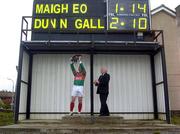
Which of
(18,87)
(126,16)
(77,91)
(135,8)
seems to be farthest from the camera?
(135,8)

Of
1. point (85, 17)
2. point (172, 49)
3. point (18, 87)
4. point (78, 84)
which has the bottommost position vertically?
point (18, 87)

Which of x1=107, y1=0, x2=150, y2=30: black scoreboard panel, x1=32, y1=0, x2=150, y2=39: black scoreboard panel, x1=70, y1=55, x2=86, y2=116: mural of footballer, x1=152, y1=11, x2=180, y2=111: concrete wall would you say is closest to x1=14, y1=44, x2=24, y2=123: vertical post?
x1=32, y1=0, x2=150, y2=39: black scoreboard panel

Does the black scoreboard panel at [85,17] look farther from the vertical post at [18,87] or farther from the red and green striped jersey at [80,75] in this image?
the red and green striped jersey at [80,75]

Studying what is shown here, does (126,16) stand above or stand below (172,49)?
above

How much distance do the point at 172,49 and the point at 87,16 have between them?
20.3 ft

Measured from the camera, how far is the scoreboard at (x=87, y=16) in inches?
444

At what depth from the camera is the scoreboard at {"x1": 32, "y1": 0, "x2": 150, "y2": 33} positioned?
37.0 ft

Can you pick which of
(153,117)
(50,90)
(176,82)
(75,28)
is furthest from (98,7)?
(176,82)

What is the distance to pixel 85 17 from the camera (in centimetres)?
1141

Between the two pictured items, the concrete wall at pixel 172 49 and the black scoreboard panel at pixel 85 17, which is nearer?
the black scoreboard panel at pixel 85 17

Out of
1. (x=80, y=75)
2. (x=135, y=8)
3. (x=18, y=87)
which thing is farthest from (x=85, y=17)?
(x=18, y=87)

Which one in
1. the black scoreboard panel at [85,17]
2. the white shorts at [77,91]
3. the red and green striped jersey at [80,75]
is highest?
the black scoreboard panel at [85,17]

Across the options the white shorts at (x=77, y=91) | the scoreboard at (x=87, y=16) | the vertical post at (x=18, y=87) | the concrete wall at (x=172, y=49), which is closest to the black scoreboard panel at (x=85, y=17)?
the scoreboard at (x=87, y=16)

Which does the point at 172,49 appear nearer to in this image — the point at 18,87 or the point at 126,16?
the point at 126,16
